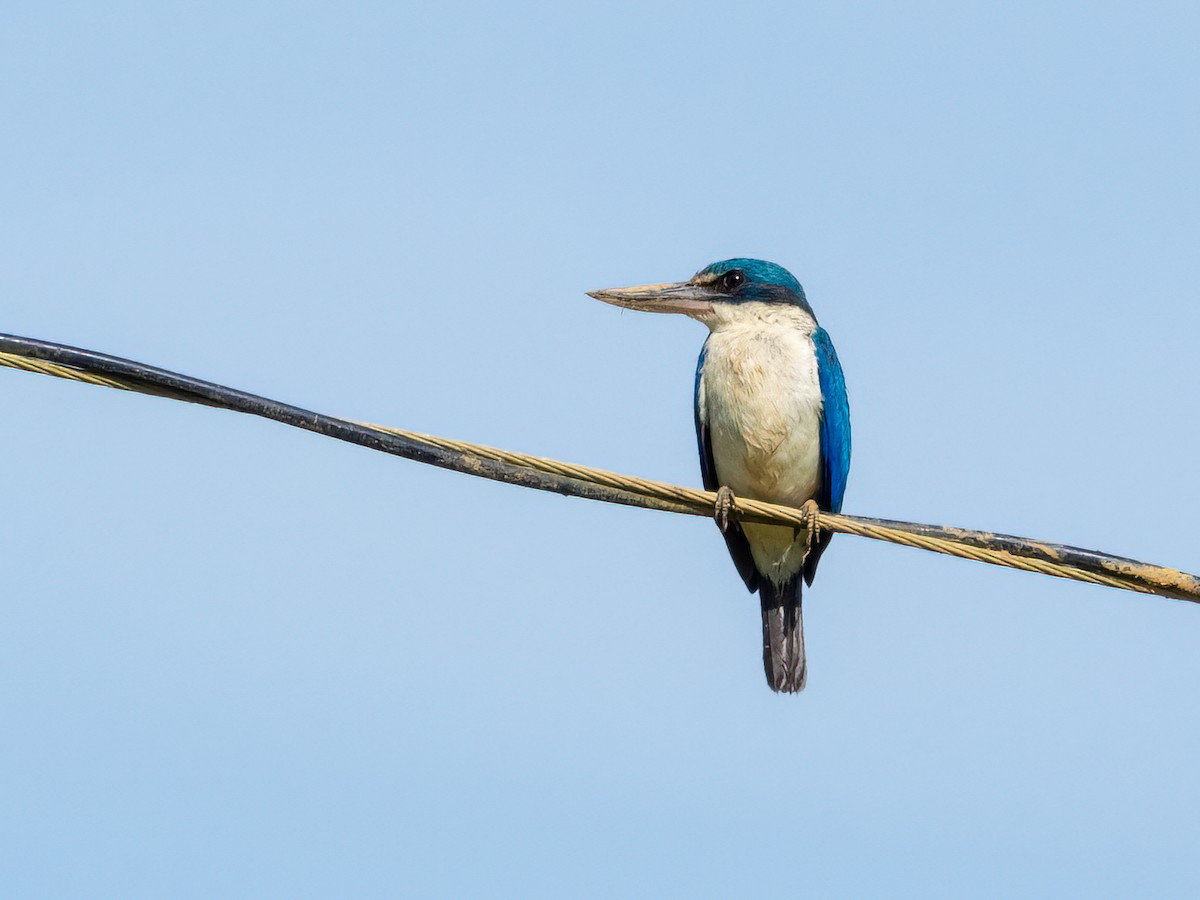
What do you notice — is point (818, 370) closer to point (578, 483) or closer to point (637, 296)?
point (637, 296)

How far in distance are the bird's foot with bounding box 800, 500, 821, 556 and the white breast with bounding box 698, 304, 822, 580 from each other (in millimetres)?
237

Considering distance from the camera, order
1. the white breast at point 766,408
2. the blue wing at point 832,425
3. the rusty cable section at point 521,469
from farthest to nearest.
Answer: the blue wing at point 832,425 → the white breast at point 766,408 → the rusty cable section at point 521,469

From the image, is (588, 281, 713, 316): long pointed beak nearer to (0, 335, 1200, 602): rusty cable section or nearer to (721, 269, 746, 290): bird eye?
(721, 269, 746, 290): bird eye

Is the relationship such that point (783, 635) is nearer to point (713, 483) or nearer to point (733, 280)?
point (713, 483)

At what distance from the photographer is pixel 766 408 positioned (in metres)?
7.50

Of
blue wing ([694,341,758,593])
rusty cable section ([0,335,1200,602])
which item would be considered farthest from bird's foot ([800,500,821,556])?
blue wing ([694,341,758,593])

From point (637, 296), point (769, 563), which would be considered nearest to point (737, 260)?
point (637, 296)

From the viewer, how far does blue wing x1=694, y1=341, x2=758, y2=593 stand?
7.92 meters

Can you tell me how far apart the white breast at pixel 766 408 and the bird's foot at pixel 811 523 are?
0.24m

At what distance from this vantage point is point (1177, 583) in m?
4.79

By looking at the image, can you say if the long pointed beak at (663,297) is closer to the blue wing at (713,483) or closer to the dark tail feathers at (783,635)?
the blue wing at (713,483)

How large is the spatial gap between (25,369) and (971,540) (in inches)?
123

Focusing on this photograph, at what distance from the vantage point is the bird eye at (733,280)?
26.2 feet

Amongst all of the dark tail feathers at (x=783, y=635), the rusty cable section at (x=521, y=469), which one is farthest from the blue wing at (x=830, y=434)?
the rusty cable section at (x=521, y=469)
